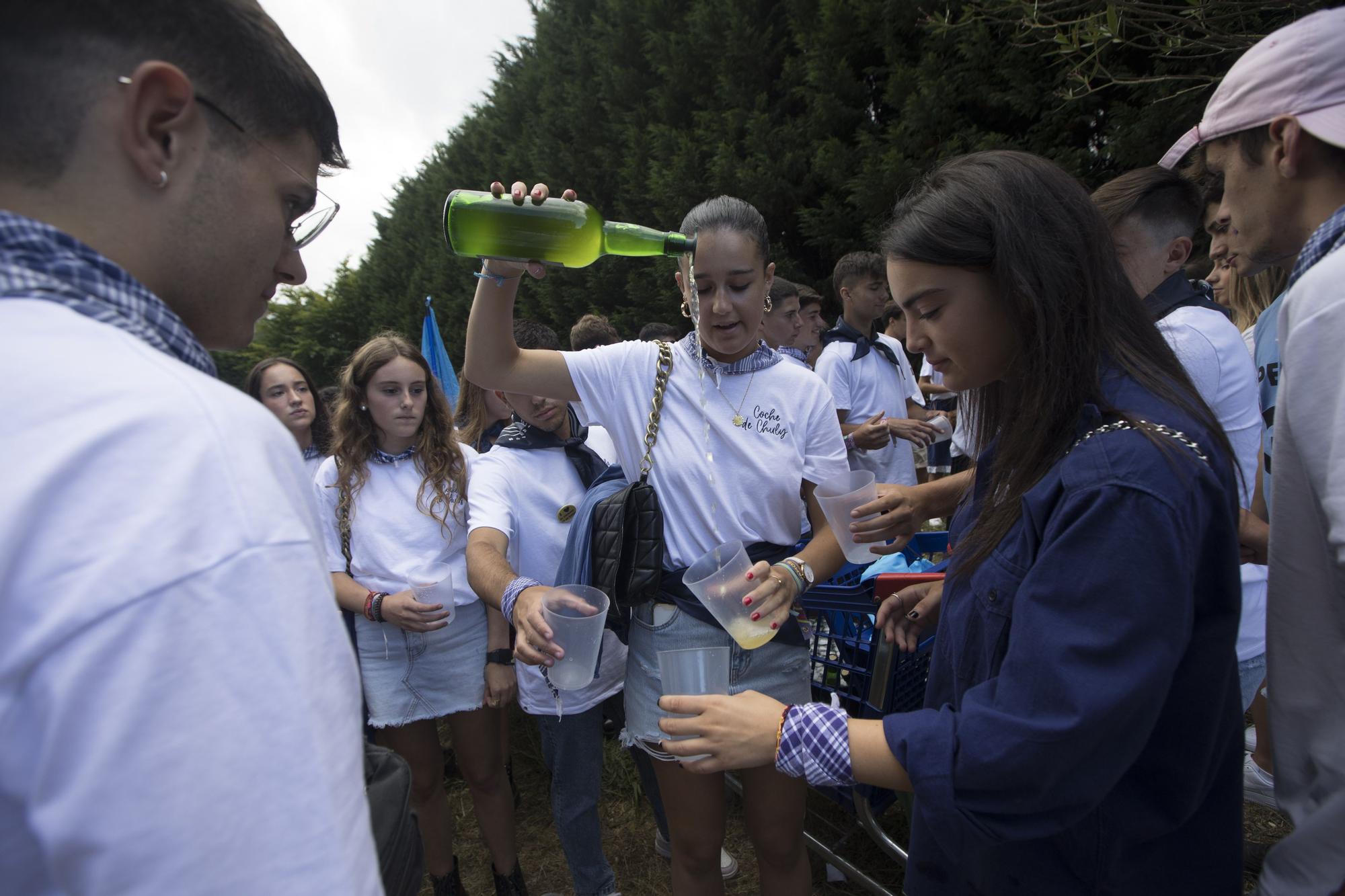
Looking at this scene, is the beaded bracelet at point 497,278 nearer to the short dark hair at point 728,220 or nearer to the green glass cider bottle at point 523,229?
the green glass cider bottle at point 523,229

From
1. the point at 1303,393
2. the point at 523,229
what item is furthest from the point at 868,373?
the point at 1303,393

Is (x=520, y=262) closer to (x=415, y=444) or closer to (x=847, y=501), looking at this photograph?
(x=847, y=501)

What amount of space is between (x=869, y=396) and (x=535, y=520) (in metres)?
3.07

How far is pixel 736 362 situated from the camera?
2.54 m

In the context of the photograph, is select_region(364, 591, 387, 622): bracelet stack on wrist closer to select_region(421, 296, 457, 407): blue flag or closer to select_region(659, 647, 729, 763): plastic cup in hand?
select_region(659, 647, 729, 763): plastic cup in hand

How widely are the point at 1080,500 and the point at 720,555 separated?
42.6 inches

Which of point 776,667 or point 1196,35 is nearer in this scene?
point 776,667

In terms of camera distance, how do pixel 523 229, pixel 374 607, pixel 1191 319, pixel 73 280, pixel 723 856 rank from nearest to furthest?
pixel 73 280
pixel 523 229
pixel 1191 319
pixel 374 607
pixel 723 856

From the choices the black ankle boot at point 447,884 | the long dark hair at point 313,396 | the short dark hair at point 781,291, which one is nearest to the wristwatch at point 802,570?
the black ankle boot at point 447,884

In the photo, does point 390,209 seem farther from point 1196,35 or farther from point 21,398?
point 21,398

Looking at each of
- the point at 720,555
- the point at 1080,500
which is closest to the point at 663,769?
the point at 720,555

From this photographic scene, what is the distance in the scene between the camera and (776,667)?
2367mm

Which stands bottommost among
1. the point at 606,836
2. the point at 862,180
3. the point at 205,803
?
the point at 606,836

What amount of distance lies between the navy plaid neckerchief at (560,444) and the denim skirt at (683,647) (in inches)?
39.6
